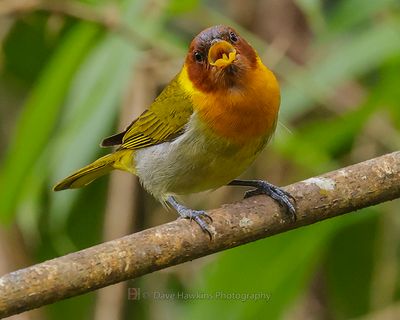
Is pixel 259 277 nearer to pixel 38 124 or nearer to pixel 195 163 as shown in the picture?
pixel 195 163

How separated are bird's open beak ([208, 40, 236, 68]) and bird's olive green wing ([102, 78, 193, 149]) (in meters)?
0.20

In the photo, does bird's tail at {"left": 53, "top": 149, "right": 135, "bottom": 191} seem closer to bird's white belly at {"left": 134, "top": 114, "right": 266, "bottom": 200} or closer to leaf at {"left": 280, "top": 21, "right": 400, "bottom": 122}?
bird's white belly at {"left": 134, "top": 114, "right": 266, "bottom": 200}

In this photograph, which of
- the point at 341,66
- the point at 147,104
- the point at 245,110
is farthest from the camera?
the point at 147,104

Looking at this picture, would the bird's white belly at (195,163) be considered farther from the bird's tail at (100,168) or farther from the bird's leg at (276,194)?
the bird's tail at (100,168)

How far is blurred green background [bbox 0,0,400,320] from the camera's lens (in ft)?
11.6

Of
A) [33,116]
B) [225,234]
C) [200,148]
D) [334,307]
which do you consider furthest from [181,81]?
[334,307]

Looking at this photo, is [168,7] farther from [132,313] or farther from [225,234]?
[132,313]

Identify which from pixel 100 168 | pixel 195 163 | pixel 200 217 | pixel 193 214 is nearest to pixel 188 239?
pixel 200 217

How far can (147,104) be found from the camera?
4523mm

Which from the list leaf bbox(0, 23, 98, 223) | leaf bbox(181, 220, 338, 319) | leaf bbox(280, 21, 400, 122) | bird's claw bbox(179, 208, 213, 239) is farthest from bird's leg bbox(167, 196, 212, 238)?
leaf bbox(280, 21, 400, 122)

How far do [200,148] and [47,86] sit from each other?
734 millimetres

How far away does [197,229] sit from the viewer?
8.66 ft

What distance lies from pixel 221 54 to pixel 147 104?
4.47 feet

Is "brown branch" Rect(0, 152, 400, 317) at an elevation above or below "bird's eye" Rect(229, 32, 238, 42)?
below
